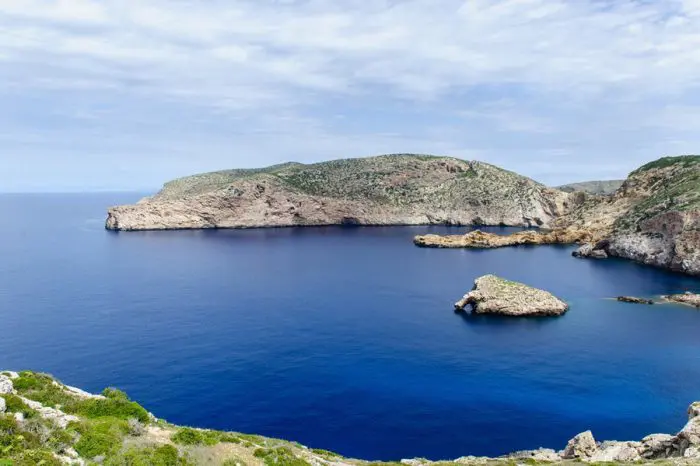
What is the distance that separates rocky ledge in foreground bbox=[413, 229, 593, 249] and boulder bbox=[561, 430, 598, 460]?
121 m

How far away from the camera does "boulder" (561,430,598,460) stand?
131ft

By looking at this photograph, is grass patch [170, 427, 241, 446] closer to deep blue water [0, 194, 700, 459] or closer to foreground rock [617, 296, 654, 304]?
deep blue water [0, 194, 700, 459]

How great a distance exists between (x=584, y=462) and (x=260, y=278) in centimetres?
8735

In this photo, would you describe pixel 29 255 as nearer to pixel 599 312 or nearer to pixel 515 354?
pixel 515 354

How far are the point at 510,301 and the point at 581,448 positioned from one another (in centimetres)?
4732

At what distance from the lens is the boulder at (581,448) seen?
40062 mm

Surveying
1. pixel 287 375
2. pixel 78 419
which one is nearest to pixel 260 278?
pixel 287 375

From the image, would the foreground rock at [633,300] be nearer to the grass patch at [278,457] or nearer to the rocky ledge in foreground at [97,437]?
the rocky ledge in foreground at [97,437]

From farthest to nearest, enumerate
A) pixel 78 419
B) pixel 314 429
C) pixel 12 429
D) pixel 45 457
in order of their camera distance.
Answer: pixel 314 429 < pixel 78 419 < pixel 12 429 < pixel 45 457

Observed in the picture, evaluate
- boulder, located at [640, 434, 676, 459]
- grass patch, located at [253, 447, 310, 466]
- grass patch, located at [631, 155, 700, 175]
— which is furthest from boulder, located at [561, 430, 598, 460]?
grass patch, located at [631, 155, 700, 175]

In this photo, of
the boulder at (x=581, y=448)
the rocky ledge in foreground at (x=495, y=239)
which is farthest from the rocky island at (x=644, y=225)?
the boulder at (x=581, y=448)

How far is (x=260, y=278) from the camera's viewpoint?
11400cm

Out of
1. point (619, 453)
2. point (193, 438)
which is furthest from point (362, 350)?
point (193, 438)

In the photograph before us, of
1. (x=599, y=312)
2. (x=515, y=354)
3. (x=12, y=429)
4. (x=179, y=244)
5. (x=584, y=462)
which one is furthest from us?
(x=179, y=244)
